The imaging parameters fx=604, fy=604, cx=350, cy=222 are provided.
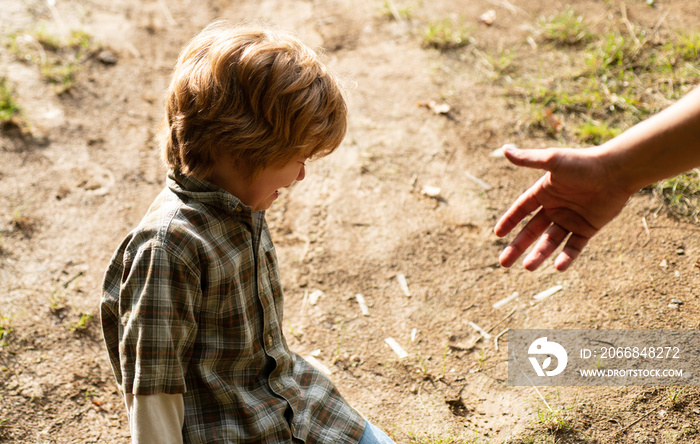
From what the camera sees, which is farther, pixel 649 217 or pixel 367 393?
pixel 649 217

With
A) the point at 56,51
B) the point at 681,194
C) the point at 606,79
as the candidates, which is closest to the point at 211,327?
the point at 681,194

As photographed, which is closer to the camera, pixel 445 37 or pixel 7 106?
pixel 7 106

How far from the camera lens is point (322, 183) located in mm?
3820

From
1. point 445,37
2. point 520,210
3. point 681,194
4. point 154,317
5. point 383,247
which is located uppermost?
point 445,37

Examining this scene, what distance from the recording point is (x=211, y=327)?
193 centimetres

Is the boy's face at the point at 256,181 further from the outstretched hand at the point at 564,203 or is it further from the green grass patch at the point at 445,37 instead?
the green grass patch at the point at 445,37

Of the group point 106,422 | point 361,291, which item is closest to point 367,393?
point 361,291

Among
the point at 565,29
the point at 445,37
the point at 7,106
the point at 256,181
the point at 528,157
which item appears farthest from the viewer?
the point at 445,37

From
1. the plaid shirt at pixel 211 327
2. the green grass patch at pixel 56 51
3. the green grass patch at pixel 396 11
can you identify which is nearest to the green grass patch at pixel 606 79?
the green grass patch at pixel 396 11

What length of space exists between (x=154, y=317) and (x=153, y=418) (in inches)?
11.6

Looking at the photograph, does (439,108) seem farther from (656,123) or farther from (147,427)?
(147,427)

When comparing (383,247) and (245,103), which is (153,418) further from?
(383,247)

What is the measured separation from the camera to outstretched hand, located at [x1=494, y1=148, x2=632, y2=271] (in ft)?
7.02

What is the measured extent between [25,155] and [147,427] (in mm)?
2858
